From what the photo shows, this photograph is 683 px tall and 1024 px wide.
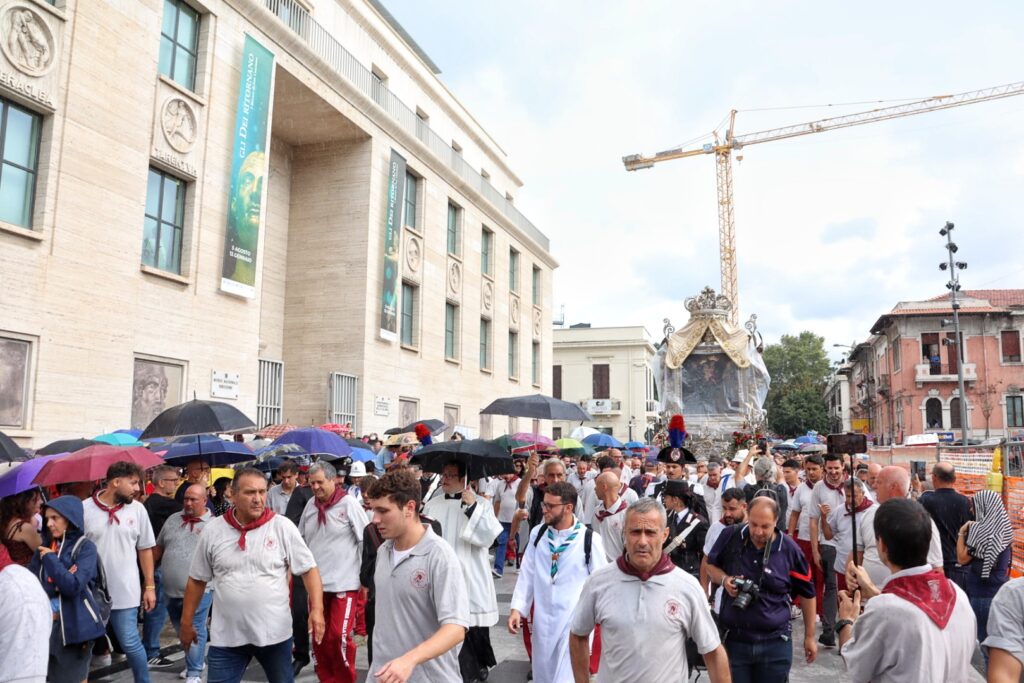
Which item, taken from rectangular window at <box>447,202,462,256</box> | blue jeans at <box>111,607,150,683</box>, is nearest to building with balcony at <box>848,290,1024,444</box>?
rectangular window at <box>447,202,462,256</box>

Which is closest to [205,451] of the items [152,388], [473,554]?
[473,554]

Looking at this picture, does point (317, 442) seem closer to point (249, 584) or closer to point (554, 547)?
point (554, 547)

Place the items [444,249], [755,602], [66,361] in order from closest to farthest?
1. [755,602]
2. [66,361]
3. [444,249]

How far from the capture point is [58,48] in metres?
13.9

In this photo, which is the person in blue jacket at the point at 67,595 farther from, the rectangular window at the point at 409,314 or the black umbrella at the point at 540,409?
the rectangular window at the point at 409,314

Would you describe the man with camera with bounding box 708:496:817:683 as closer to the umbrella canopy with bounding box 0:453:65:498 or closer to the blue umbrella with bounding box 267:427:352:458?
the umbrella canopy with bounding box 0:453:65:498

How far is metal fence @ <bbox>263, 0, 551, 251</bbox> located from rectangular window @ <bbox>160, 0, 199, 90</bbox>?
3000 millimetres

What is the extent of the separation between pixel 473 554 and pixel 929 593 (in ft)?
13.1

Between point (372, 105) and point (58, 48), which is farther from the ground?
point (372, 105)

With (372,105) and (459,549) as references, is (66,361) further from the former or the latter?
(372,105)

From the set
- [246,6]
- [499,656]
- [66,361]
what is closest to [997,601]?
[499,656]

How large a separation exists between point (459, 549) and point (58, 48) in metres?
12.6

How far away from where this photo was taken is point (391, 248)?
2420cm

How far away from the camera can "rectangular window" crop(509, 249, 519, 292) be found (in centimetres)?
3553
